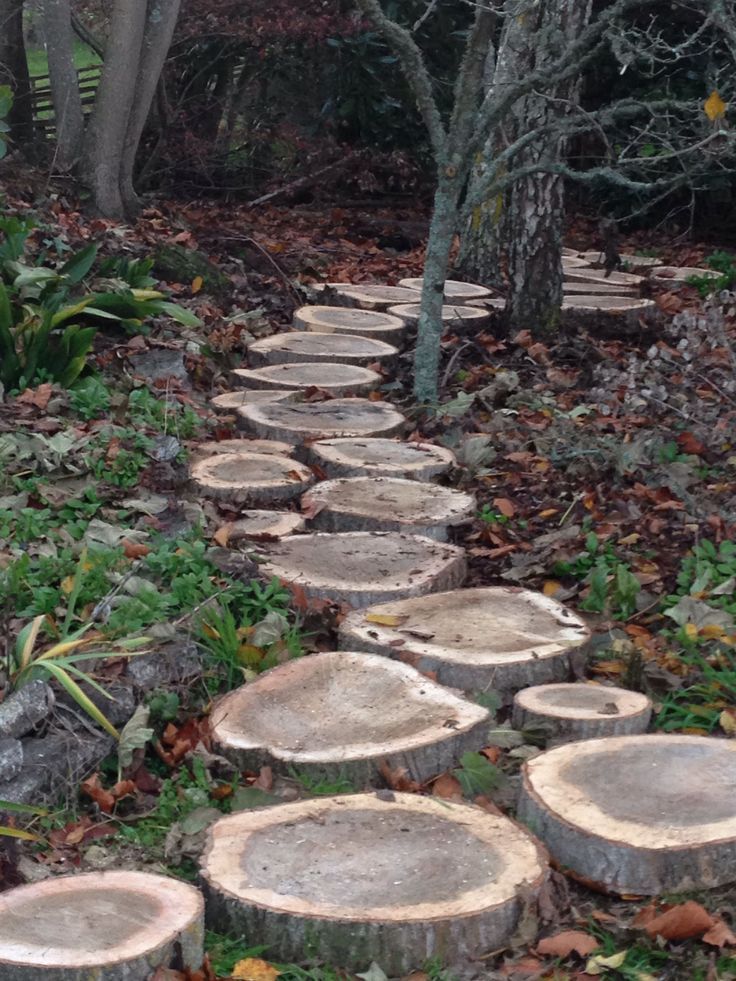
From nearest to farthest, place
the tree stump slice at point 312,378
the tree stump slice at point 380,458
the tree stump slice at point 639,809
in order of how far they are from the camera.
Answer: the tree stump slice at point 639,809 < the tree stump slice at point 380,458 < the tree stump slice at point 312,378

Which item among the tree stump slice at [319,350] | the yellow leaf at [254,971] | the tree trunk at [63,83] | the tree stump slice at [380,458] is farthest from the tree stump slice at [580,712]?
the tree trunk at [63,83]

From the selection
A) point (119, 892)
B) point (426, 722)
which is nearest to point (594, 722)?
point (426, 722)

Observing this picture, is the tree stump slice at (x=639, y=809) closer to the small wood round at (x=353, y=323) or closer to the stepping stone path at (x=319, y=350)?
the stepping stone path at (x=319, y=350)

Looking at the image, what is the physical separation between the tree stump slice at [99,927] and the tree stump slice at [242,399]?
133 inches

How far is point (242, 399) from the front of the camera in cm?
578

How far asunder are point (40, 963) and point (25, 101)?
839 centimetres

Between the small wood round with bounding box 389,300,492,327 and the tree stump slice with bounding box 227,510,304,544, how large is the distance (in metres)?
2.71

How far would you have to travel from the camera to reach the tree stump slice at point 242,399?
18.6ft

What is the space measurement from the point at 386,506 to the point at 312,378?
1.84 metres

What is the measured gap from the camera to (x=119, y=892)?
2.41 meters

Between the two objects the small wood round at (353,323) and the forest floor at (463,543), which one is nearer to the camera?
the forest floor at (463,543)

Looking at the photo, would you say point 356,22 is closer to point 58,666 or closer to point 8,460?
point 8,460

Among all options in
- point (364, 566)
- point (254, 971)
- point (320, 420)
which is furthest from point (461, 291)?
point (254, 971)

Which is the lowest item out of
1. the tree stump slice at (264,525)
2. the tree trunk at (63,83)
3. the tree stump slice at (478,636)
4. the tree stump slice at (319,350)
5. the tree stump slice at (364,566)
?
the tree stump slice at (478,636)
